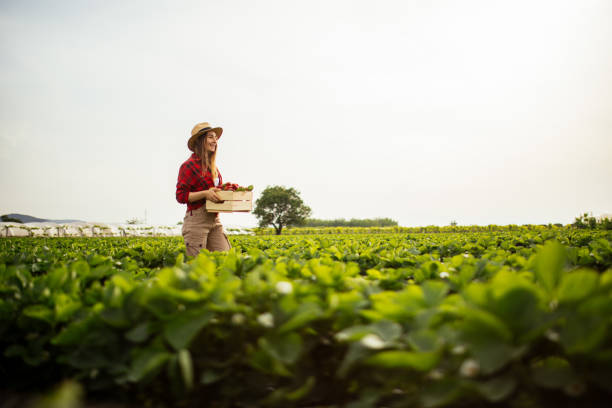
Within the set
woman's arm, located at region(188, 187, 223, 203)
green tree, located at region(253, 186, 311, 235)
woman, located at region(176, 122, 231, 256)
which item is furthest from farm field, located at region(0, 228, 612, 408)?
green tree, located at region(253, 186, 311, 235)

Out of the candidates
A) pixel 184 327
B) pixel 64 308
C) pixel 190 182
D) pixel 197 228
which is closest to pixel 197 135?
pixel 190 182

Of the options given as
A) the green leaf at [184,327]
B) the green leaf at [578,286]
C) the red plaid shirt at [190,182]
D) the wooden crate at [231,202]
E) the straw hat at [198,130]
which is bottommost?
the green leaf at [184,327]

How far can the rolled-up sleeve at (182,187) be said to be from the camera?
5.14 m

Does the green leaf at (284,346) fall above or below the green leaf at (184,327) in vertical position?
below

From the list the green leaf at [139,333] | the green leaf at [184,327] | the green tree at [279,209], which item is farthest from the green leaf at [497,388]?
the green tree at [279,209]

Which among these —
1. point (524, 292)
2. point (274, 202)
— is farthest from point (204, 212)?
point (274, 202)

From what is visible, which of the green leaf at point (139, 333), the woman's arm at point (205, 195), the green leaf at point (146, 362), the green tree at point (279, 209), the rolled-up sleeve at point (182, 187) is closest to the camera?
the green leaf at point (146, 362)

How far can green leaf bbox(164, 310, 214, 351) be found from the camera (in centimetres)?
113

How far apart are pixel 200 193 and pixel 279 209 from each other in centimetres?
6705

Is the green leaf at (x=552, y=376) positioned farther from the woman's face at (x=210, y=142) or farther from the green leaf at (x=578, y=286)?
the woman's face at (x=210, y=142)

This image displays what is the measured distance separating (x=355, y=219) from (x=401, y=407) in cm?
11535

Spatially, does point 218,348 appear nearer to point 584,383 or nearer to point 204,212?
point 584,383

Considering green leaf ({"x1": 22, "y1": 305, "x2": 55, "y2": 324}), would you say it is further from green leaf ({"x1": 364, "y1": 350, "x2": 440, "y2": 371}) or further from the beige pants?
the beige pants

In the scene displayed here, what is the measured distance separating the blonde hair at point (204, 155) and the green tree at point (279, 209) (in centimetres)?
6506
